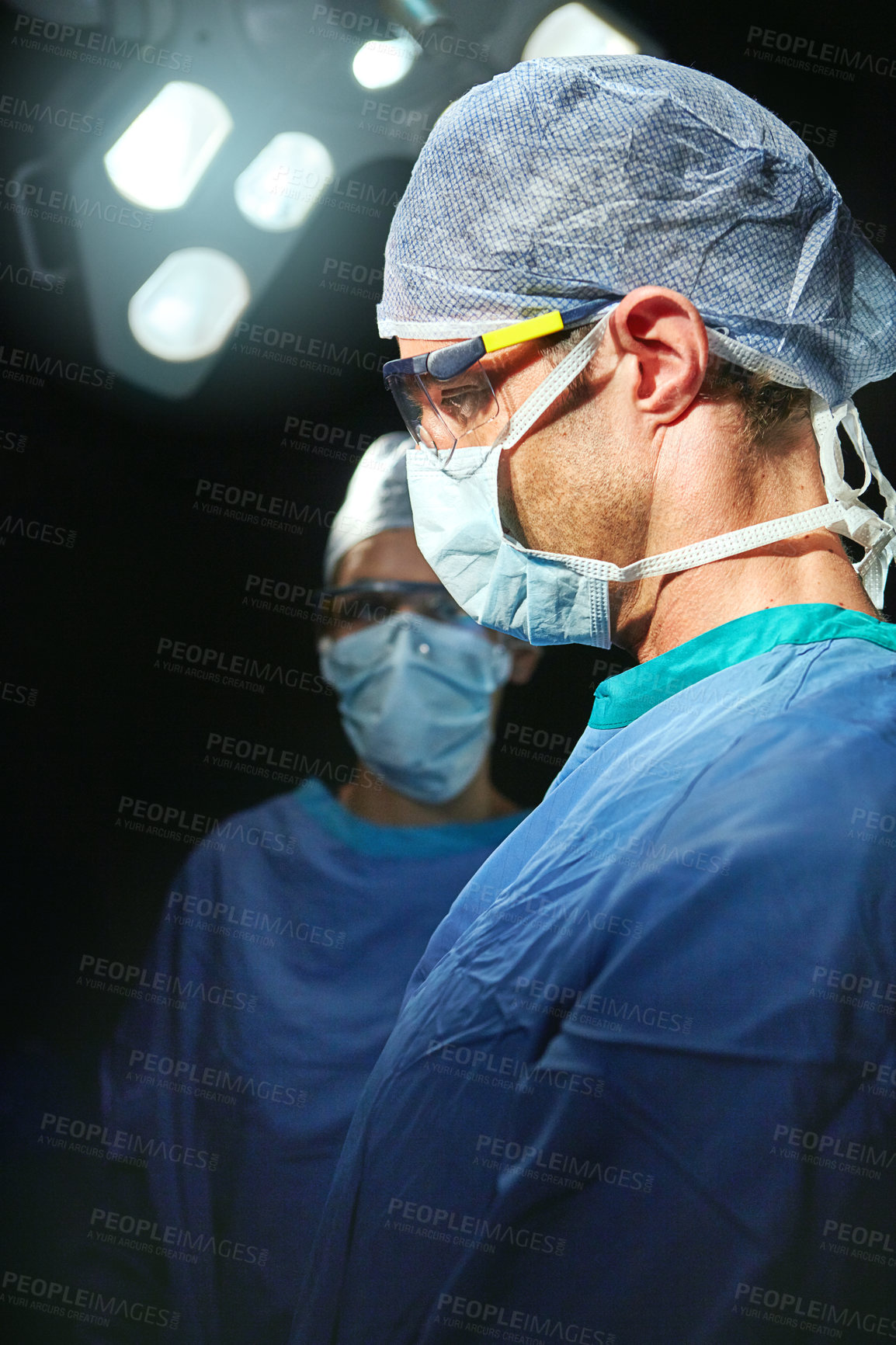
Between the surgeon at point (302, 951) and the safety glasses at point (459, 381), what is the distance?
3.78 feet

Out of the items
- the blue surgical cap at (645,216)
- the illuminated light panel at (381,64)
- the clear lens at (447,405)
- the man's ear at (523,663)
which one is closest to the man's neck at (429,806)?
the man's ear at (523,663)

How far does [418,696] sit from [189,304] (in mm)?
1091

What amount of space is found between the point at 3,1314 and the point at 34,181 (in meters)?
2.42

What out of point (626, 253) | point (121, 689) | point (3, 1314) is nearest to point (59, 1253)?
point (3, 1314)

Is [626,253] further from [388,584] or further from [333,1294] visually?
[388,584]

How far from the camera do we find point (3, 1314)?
1773mm

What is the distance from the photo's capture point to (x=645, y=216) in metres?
0.94

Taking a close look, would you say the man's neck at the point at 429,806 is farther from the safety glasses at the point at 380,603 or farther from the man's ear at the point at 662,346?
the man's ear at the point at 662,346

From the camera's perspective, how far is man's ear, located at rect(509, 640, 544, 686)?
7.74ft

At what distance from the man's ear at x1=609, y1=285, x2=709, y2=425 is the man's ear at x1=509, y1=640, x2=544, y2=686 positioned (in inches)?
56.3

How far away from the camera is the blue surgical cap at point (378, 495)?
2.28 meters

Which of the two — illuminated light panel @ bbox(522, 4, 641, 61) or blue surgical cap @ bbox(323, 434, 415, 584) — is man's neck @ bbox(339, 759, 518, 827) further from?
illuminated light panel @ bbox(522, 4, 641, 61)

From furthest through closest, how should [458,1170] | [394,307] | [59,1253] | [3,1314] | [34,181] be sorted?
[34,181], [59,1253], [3,1314], [394,307], [458,1170]

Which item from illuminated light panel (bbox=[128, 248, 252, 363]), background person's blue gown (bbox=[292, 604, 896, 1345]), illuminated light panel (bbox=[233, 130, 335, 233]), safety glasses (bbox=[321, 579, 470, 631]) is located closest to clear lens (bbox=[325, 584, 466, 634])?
safety glasses (bbox=[321, 579, 470, 631])
